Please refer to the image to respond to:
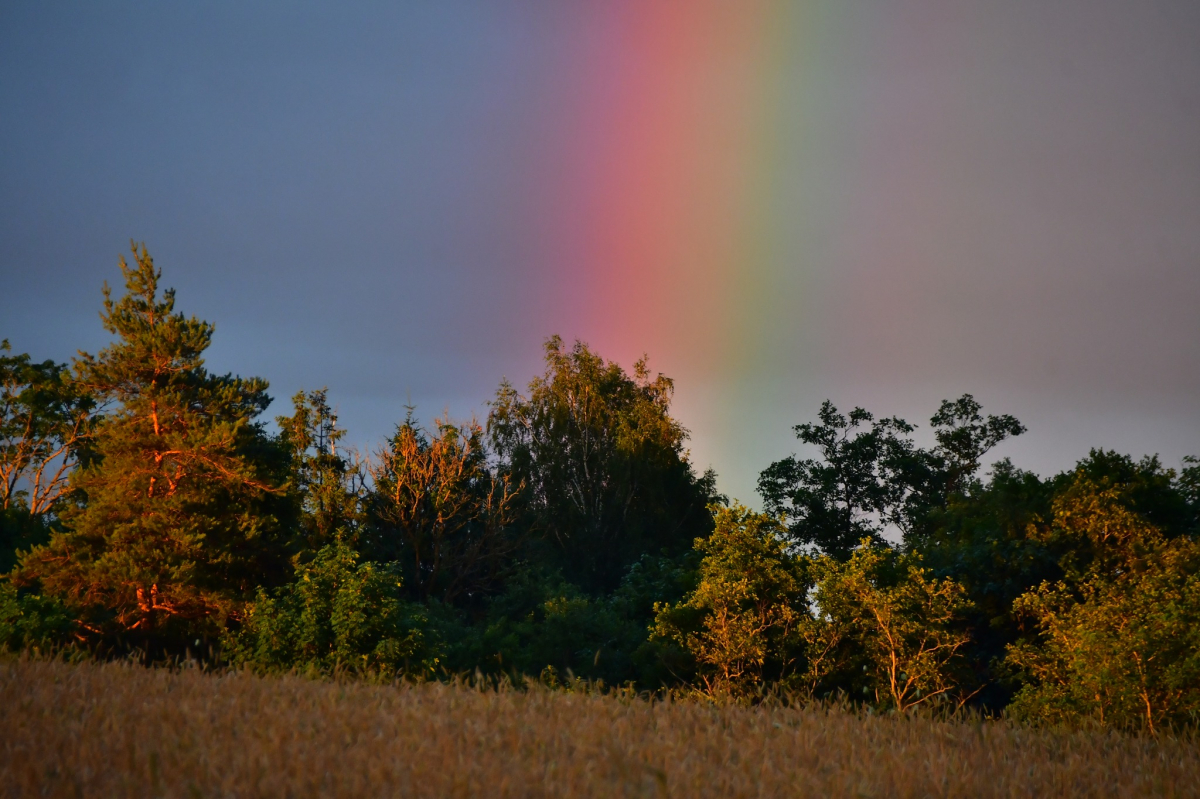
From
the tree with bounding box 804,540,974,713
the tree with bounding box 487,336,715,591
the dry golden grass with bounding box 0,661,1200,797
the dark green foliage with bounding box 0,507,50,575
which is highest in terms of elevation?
the tree with bounding box 487,336,715,591

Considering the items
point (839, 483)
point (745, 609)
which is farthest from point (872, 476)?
point (745, 609)

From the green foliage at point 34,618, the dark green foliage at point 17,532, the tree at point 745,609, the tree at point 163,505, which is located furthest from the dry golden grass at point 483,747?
the dark green foliage at point 17,532

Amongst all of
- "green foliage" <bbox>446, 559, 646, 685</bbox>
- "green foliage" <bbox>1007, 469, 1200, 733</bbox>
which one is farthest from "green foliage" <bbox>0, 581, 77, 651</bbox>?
"green foliage" <bbox>1007, 469, 1200, 733</bbox>

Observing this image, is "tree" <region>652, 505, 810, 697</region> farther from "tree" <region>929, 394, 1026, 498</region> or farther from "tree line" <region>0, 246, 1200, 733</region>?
"tree" <region>929, 394, 1026, 498</region>

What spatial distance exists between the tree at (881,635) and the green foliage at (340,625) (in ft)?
36.3

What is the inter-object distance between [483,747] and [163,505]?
30871mm

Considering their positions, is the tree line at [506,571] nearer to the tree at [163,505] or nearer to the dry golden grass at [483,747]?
the tree at [163,505]

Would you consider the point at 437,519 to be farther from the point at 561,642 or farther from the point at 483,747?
the point at 483,747

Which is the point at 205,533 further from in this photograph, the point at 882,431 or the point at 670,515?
the point at 882,431

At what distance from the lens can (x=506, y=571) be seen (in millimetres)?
49688

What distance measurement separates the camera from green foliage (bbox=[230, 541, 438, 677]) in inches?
1053

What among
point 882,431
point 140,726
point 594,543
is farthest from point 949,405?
point 140,726

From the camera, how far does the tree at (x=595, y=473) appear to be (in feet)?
185

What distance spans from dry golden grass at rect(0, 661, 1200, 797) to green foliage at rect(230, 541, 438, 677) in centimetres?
1880
